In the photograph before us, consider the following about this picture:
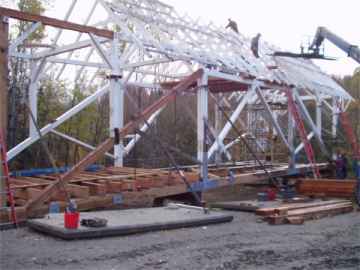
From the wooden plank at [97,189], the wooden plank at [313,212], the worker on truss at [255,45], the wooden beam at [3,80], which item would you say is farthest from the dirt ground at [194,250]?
the worker on truss at [255,45]

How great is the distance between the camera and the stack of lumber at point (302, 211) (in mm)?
10289

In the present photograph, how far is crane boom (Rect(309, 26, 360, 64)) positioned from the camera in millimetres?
12859

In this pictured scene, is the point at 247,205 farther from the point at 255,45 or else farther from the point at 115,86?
the point at 255,45

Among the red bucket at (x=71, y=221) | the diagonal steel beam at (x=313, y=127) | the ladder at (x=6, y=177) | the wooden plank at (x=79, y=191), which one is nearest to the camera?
the red bucket at (x=71, y=221)

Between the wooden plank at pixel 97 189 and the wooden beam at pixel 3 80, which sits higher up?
the wooden beam at pixel 3 80

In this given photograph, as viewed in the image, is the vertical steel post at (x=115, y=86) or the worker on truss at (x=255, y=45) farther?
the worker on truss at (x=255, y=45)

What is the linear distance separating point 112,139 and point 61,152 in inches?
240

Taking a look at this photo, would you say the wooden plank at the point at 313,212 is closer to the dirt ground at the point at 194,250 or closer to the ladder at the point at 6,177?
the dirt ground at the point at 194,250

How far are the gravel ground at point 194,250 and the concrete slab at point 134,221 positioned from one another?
0.42ft

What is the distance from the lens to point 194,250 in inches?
292

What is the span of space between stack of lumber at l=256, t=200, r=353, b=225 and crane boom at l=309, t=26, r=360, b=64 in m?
3.62

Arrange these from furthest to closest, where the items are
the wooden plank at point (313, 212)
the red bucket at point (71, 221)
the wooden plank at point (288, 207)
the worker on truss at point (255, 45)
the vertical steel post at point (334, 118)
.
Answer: the vertical steel post at point (334, 118)
the worker on truss at point (255, 45)
the wooden plank at point (288, 207)
the wooden plank at point (313, 212)
the red bucket at point (71, 221)

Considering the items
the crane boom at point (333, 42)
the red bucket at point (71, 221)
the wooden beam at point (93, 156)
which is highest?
the crane boom at point (333, 42)

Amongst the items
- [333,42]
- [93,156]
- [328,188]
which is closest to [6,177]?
[93,156]
